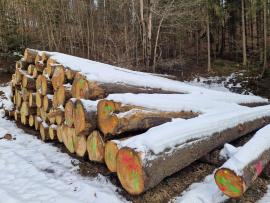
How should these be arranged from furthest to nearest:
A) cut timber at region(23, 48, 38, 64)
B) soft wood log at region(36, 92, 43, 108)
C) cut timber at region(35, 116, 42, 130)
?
cut timber at region(23, 48, 38, 64), cut timber at region(35, 116, 42, 130), soft wood log at region(36, 92, 43, 108)

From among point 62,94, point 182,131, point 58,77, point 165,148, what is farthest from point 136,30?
point 165,148

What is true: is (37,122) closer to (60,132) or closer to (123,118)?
(60,132)

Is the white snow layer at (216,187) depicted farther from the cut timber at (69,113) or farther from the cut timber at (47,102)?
the cut timber at (47,102)

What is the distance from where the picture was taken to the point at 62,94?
604cm

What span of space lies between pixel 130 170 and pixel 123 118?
0.86m

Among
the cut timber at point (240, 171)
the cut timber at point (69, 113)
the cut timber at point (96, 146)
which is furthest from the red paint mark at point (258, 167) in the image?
the cut timber at point (69, 113)

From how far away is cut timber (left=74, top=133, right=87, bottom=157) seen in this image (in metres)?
5.34

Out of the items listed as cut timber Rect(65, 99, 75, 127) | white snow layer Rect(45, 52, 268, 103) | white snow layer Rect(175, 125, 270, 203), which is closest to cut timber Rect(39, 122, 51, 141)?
cut timber Rect(65, 99, 75, 127)

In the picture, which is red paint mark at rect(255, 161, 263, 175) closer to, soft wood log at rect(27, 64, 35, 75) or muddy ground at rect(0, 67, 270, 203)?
muddy ground at rect(0, 67, 270, 203)

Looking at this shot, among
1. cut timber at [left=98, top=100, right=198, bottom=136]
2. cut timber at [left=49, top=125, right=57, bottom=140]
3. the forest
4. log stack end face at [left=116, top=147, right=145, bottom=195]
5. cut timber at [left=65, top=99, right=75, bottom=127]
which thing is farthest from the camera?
the forest

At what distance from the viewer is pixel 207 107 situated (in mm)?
6043

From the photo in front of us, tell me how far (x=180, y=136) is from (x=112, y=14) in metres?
25.3

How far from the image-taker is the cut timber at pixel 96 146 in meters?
4.87

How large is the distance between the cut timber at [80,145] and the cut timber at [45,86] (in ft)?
5.54
